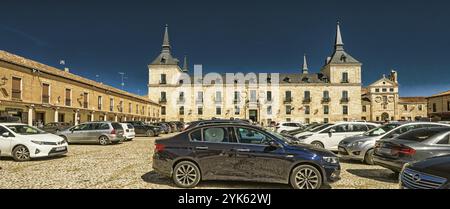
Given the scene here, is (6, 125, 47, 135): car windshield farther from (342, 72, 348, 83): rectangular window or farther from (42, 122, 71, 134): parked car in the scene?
(342, 72, 348, 83): rectangular window

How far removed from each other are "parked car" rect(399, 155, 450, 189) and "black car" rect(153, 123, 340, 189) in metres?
1.47

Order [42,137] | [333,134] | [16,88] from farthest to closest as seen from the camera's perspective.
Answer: [16,88]
[333,134]
[42,137]

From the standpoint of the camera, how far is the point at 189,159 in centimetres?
581

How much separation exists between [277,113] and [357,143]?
160 ft

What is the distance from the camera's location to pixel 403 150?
6266 mm

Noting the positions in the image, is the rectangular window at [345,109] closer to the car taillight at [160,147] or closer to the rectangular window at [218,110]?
the rectangular window at [218,110]

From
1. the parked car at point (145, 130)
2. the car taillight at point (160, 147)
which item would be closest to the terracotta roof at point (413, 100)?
the parked car at point (145, 130)

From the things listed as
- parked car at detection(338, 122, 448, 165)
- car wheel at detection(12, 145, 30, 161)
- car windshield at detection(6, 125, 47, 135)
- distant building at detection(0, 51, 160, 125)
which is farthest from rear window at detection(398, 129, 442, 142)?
distant building at detection(0, 51, 160, 125)

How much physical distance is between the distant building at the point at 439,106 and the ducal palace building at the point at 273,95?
37.2 feet

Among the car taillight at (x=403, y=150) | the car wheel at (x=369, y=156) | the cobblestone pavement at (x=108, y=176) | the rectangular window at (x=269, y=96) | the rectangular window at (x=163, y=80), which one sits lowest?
the cobblestone pavement at (x=108, y=176)

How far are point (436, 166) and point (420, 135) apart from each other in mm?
3483

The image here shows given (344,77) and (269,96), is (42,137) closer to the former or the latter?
(269,96)

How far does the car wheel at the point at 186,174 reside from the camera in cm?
577

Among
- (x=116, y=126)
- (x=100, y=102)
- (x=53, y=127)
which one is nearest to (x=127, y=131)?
(x=116, y=126)
